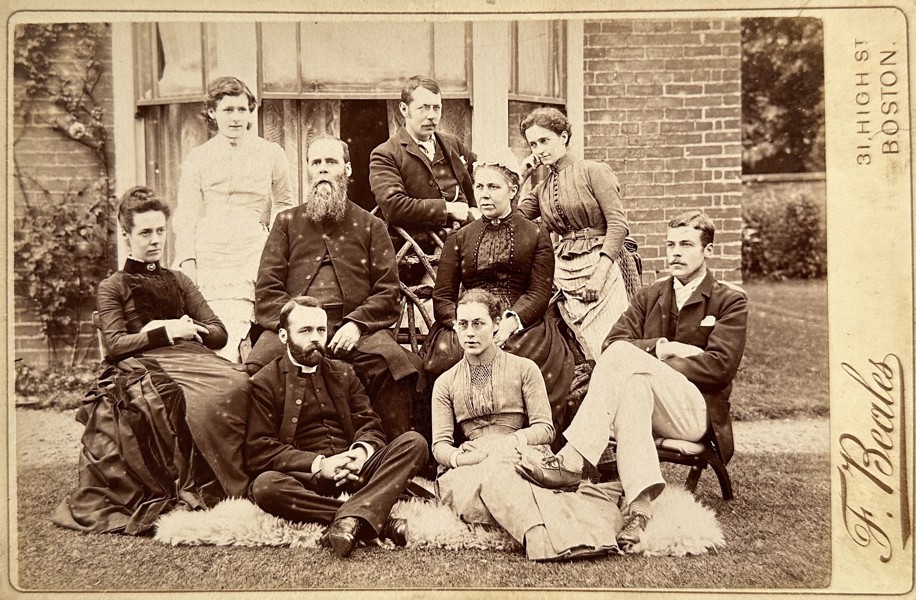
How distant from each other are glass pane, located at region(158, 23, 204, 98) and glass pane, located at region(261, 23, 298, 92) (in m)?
0.41

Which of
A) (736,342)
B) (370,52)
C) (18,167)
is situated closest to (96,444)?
(18,167)

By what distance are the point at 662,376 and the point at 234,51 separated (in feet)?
10.6

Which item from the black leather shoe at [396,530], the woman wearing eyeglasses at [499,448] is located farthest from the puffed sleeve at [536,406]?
the black leather shoe at [396,530]

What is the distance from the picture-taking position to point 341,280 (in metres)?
4.87

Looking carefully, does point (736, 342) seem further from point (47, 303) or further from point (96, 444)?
point (47, 303)

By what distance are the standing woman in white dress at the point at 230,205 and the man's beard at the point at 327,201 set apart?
0.81 ft

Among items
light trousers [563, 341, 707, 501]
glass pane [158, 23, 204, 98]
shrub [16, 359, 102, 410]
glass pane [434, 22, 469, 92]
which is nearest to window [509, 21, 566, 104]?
glass pane [434, 22, 469, 92]

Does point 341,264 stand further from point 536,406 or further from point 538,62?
point 538,62

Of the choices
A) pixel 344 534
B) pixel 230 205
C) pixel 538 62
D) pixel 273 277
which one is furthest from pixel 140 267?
pixel 538 62

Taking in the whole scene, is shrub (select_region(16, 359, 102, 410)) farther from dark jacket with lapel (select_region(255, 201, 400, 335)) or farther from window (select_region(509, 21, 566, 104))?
window (select_region(509, 21, 566, 104))

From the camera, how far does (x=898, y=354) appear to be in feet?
16.3

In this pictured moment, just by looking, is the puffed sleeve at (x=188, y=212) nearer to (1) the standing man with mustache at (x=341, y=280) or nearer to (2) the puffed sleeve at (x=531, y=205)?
(1) the standing man with mustache at (x=341, y=280)

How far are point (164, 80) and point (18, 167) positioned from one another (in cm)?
103
